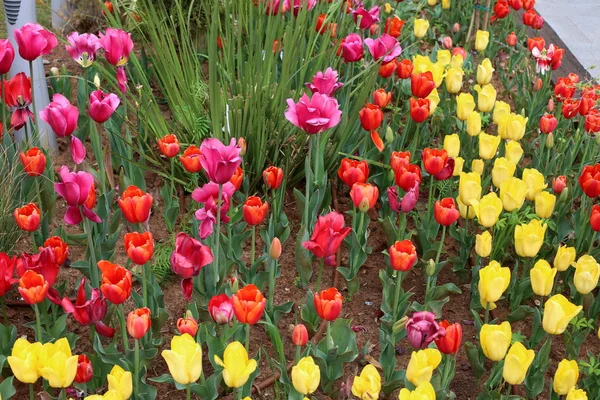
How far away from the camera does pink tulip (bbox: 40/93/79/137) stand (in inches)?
99.5

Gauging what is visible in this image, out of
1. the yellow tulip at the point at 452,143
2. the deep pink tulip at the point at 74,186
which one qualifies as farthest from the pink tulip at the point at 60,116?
the yellow tulip at the point at 452,143

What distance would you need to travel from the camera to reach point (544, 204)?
282cm

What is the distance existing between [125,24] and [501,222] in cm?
222

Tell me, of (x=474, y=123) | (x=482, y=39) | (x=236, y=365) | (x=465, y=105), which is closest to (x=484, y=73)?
(x=465, y=105)

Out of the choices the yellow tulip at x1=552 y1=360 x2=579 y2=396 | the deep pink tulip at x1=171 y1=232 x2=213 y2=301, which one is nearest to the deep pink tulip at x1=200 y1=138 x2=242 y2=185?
the deep pink tulip at x1=171 y1=232 x2=213 y2=301

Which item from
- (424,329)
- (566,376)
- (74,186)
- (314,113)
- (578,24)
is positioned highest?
(314,113)

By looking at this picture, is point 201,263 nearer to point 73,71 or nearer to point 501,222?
point 501,222

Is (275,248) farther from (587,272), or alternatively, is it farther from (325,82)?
(587,272)

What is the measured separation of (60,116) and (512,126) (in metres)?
1.63

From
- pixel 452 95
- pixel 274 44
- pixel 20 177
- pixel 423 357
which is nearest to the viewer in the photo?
pixel 423 357

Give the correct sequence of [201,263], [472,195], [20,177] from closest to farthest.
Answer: [201,263] < [472,195] < [20,177]

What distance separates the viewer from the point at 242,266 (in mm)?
2773

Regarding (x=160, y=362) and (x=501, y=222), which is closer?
(x=160, y=362)

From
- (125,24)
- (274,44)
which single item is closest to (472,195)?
(274,44)
